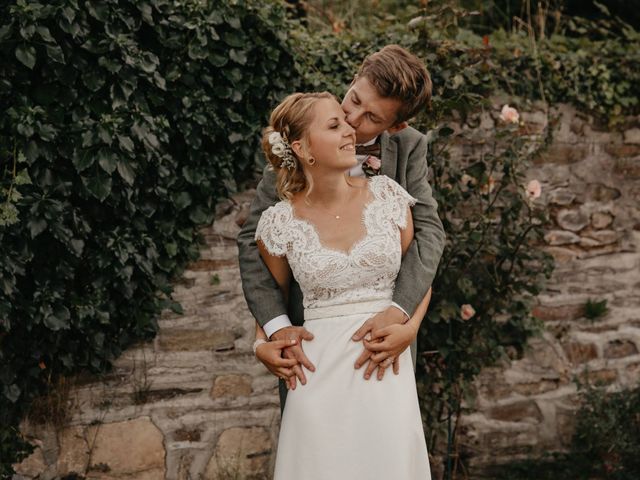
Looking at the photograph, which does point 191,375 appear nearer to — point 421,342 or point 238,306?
point 238,306

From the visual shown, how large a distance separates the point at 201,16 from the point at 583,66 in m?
2.35

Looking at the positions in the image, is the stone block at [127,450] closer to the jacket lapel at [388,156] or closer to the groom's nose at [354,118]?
the jacket lapel at [388,156]

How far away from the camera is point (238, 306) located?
3.97 meters

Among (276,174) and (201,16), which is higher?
(201,16)

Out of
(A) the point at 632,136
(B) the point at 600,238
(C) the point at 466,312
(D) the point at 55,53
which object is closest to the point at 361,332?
(C) the point at 466,312

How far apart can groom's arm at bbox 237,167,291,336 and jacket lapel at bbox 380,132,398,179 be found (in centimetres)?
43

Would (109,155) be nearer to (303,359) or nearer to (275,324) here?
(275,324)

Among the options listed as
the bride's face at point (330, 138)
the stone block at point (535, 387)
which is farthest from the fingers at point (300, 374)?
the stone block at point (535, 387)

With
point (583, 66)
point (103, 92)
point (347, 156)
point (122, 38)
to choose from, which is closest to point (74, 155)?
point (103, 92)

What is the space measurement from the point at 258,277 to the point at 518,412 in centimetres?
244

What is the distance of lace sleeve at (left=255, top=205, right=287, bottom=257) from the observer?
98.7 inches

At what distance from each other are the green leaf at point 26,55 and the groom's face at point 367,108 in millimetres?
1592

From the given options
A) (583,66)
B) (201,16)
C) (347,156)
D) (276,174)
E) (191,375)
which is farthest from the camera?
(583,66)

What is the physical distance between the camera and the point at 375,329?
7.87 ft
